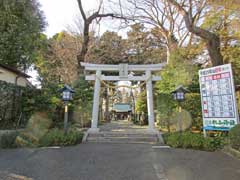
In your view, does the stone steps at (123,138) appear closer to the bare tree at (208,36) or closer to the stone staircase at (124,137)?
the stone staircase at (124,137)

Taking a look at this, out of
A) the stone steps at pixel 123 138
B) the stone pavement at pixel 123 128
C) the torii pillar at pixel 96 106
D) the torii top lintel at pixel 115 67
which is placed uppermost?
the torii top lintel at pixel 115 67

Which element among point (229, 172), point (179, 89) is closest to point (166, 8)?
point (179, 89)

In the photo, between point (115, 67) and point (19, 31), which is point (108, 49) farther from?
point (115, 67)

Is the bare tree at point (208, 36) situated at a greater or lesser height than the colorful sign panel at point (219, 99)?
greater

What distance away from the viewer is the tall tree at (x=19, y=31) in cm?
1173

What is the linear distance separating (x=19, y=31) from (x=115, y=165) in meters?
11.7

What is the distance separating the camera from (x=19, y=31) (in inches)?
482

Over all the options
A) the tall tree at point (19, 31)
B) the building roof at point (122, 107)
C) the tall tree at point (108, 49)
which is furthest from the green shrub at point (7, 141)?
the building roof at point (122, 107)

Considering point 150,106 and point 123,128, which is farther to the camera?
point 123,128

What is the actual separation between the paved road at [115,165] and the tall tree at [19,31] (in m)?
8.64

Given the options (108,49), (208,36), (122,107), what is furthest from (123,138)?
(122,107)

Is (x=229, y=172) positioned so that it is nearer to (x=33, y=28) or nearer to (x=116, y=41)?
(x=33, y=28)

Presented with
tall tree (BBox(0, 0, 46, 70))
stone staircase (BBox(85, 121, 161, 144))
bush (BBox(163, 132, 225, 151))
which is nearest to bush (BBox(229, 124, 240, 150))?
bush (BBox(163, 132, 225, 151))

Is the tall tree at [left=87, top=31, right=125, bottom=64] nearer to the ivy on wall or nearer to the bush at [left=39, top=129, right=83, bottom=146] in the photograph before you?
the ivy on wall
